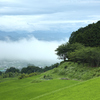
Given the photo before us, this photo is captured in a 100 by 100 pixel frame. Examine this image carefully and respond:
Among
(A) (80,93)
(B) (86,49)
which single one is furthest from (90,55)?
(A) (80,93)

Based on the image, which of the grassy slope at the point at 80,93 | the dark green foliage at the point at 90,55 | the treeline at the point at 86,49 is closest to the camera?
the grassy slope at the point at 80,93

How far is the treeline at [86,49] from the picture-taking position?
101 feet

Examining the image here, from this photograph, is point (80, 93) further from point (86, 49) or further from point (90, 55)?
point (86, 49)

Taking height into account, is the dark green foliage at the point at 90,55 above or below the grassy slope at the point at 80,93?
above

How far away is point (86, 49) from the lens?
31141mm

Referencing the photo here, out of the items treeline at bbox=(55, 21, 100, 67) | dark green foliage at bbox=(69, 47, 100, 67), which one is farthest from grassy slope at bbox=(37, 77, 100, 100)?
treeline at bbox=(55, 21, 100, 67)

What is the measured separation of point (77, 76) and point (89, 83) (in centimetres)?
1139

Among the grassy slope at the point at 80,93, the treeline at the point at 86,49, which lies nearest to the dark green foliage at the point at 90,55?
the treeline at the point at 86,49

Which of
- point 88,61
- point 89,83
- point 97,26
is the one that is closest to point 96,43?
point 97,26

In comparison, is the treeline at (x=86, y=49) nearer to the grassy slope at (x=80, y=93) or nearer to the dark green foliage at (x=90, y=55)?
the dark green foliage at (x=90, y=55)

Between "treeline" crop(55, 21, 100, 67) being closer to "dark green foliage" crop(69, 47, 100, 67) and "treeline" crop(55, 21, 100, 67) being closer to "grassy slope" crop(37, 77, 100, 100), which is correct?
"dark green foliage" crop(69, 47, 100, 67)

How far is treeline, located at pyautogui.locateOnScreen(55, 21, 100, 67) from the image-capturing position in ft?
101

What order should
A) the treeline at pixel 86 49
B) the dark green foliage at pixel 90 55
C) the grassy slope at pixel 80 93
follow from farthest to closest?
the treeline at pixel 86 49
the dark green foliage at pixel 90 55
the grassy slope at pixel 80 93

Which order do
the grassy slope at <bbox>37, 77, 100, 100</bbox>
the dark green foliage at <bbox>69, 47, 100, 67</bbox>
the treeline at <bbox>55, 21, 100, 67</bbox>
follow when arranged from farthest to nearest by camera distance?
the treeline at <bbox>55, 21, 100, 67</bbox> < the dark green foliage at <bbox>69, 47, 100, 67</bbox> < the grassy slope at <bbox>37, 77, 100, 100</bbox>
